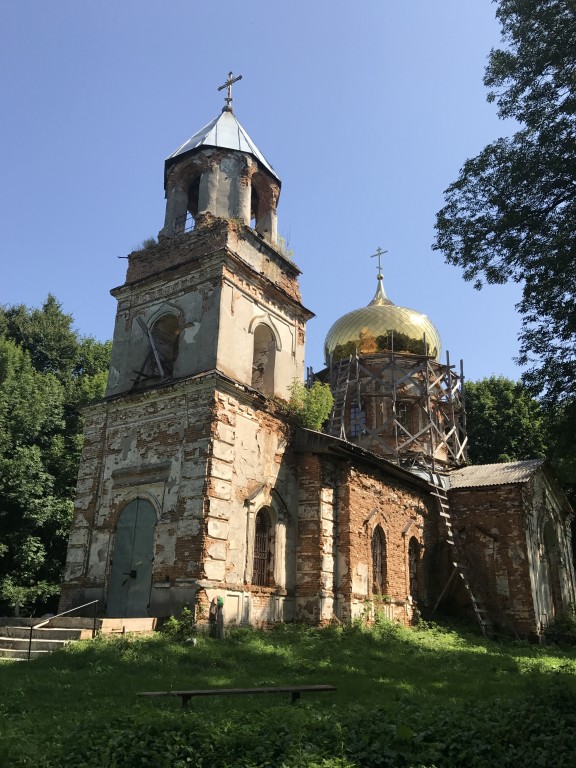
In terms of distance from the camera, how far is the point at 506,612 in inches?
706

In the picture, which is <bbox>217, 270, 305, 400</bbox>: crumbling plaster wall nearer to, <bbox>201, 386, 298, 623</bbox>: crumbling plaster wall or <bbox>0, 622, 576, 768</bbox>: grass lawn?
<bbox>201, 386, 298, 623</bbox>: crumbling plaster wall

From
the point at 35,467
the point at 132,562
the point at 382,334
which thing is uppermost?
the point at 382,334

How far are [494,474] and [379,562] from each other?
6.18m

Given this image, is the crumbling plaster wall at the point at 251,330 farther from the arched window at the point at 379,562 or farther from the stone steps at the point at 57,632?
the stone steps at the point at 57,632

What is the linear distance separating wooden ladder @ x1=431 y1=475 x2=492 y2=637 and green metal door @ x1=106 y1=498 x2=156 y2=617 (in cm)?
897

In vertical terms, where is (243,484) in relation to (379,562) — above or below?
above

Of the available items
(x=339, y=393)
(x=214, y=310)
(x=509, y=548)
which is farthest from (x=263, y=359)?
(x=509, y=548)

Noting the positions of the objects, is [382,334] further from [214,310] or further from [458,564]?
[214,310]

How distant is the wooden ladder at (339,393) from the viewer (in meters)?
24.0

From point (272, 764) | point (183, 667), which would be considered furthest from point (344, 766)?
point (183, 667)

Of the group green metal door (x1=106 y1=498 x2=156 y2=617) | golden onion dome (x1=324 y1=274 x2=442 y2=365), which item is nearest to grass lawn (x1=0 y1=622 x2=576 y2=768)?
green metal door (x1=106 y1=498 x2=156 y2=617)

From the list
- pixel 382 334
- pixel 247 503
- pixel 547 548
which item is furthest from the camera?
pixel 382 334

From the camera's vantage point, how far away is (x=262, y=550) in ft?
46.4

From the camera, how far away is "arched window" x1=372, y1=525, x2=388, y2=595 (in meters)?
16.3
